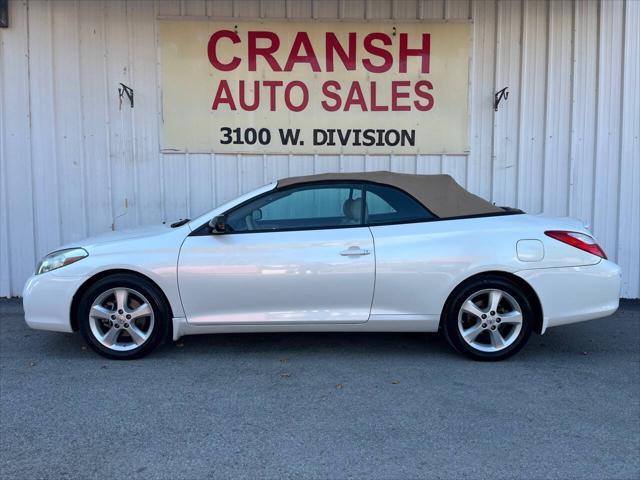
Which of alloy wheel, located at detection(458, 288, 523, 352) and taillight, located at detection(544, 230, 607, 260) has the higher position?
taillight, located at detection(544, 230, 607, 260)

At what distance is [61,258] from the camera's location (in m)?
5.02

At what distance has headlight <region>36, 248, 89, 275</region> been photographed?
498cm

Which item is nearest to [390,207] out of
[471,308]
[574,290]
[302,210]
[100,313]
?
[302,210]

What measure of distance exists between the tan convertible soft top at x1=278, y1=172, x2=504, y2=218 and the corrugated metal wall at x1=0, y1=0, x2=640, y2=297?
85.4 inches

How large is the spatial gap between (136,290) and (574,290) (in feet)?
11.8

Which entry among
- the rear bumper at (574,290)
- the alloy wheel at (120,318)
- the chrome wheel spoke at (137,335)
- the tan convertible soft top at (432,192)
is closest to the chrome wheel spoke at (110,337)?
the alloy wheel at (120,318)

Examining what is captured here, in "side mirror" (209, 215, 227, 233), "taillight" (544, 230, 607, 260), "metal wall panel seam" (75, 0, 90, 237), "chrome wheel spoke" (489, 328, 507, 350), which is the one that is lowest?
"chrome wheel spoke" (489, 328, 507, 350)

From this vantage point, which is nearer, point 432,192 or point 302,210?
point 302,210

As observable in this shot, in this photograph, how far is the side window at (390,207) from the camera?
5.07m

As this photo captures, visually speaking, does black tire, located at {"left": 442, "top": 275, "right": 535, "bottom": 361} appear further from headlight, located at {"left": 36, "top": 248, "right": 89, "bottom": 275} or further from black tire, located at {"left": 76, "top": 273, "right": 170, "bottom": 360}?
headlight, located at {"left": 36, "top": 248, "right": 89, "bottom": 275}

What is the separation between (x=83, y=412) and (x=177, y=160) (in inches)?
157

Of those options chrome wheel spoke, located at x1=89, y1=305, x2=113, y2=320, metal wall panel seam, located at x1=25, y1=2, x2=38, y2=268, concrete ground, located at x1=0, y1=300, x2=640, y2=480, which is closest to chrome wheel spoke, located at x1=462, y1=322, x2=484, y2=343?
concrete ground, located at x1=0, y1=300, x2=640, y2=480

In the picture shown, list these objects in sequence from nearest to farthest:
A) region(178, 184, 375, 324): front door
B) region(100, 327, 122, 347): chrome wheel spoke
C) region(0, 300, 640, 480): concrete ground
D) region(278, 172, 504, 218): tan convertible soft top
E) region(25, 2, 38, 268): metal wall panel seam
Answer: region(0, 300, 640, 480): concrete ground
region(178, 184, 375, 324): front door
region(100, 327, 122, 347): chrome wheel spoke
region(278, 172, 504, 218): tan convertible soft top
region(25, 2, 38, 268): metal wall panel seam

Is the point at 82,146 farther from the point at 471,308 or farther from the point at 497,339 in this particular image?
the point at 497,339
